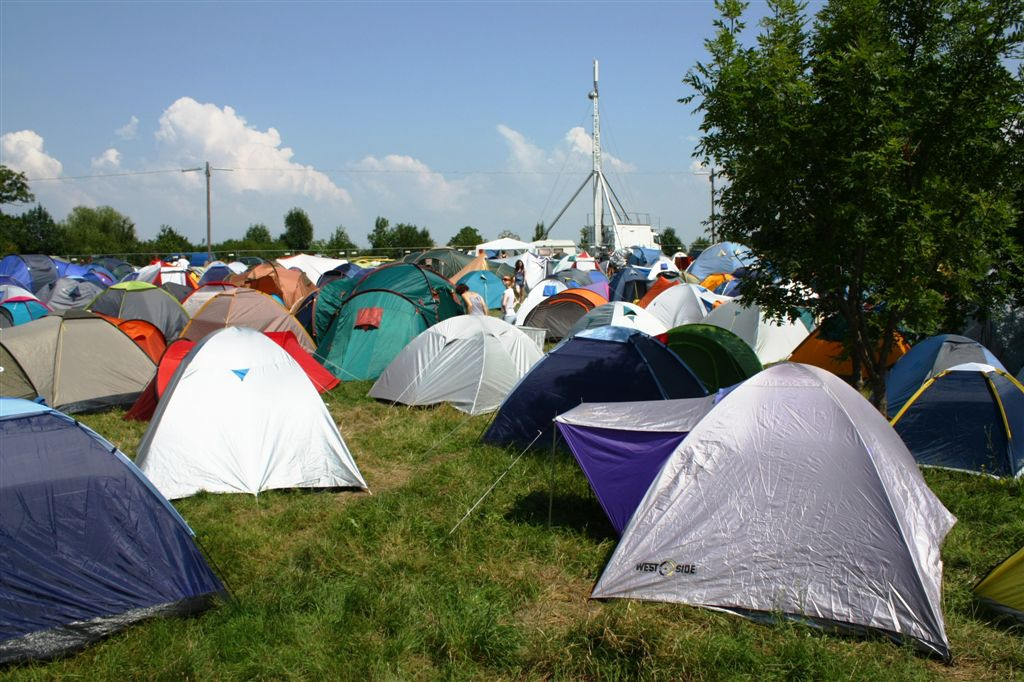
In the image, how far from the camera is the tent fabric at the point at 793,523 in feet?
15.2

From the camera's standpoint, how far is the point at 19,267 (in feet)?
92.5

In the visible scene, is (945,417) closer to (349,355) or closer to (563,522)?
(563,522)

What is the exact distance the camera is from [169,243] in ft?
199

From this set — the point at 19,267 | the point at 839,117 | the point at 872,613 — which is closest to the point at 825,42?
the point at 839,117

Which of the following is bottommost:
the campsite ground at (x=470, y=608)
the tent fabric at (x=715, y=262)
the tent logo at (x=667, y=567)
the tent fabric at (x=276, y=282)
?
the campsite ground at (x=470, y=608)

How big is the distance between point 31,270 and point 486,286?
1933 cm

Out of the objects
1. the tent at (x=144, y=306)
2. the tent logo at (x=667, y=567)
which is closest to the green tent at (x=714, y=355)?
the tent logo at (x=667, y=567)

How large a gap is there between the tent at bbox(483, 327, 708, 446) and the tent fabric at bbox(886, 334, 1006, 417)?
2.16 m

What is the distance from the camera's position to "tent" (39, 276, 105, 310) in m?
22.1

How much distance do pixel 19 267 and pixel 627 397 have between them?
2886 centimetres

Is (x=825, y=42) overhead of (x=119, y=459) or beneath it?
overhead

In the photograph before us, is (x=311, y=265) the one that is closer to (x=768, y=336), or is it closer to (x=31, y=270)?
(x=31, y=270)

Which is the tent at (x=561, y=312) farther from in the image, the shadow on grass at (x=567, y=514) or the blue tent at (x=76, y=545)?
the blue tent at (x=76, y=545)

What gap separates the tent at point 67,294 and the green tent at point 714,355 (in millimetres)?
18830
